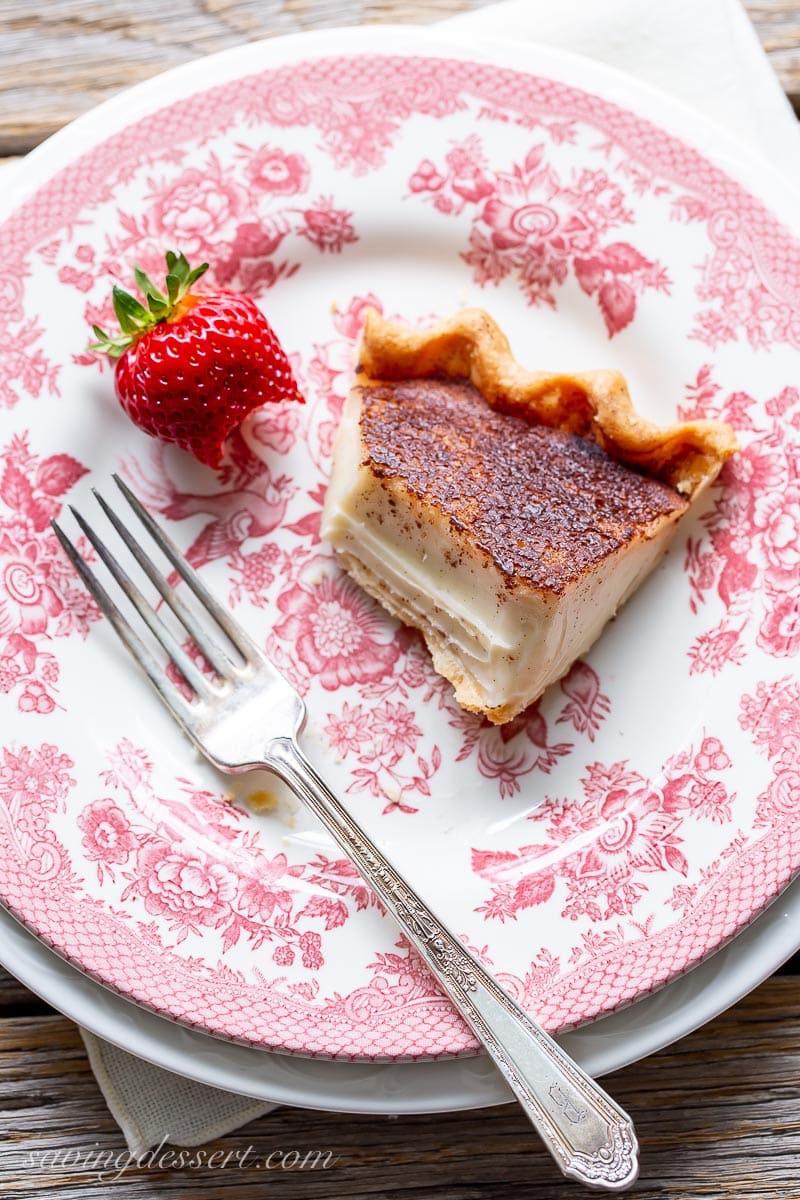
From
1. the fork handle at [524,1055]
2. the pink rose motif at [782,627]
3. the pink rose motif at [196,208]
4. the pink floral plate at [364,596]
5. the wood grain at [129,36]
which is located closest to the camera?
the fork handle at [524,1055]

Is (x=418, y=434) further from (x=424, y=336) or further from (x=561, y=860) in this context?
(x=561, y=860)

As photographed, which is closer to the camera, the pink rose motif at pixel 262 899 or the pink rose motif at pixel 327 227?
the pink rose motif at pixel 262 899

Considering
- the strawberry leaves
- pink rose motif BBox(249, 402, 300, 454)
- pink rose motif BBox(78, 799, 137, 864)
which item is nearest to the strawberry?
the strawberry leaves

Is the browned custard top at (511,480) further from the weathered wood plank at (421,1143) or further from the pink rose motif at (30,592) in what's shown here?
the weathered wood plank at (421,1143)

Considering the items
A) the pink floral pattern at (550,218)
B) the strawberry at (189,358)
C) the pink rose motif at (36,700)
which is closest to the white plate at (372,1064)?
the pink rose motif at (36,700)

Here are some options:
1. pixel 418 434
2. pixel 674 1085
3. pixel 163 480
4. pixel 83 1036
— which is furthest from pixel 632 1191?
pixel 163 480

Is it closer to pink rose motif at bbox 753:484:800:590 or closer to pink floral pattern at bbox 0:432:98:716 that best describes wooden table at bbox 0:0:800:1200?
pink floral pattern at bbox 0:432:98:716
